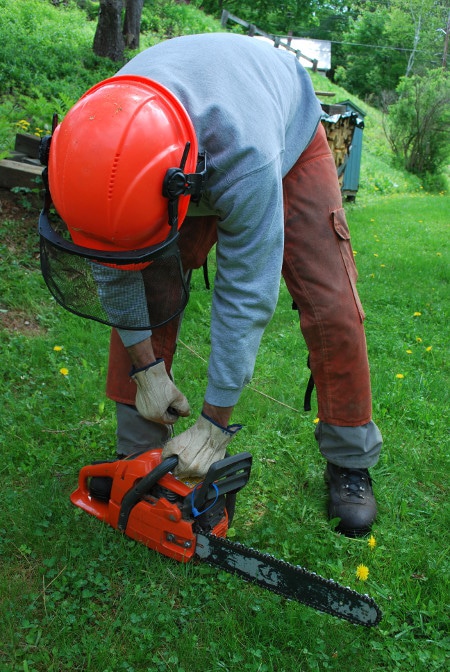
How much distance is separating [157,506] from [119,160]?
1.16 m

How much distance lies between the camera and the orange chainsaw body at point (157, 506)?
2.03 metres

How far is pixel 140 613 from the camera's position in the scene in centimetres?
195

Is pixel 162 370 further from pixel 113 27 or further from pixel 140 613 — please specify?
pixel 113 27

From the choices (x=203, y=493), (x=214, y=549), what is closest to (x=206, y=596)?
(x=214, y=549)

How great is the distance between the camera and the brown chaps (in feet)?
7.36

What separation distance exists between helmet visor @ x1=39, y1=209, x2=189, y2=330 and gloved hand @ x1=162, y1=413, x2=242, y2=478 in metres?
0.38

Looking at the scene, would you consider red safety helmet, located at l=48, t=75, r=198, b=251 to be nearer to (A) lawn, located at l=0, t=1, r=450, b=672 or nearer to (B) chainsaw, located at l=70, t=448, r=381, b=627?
(B) chainsaw, located at l=70, t=448, r=381, b=627

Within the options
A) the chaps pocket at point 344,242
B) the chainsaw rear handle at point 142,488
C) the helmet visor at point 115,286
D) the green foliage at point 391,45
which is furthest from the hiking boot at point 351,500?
the green foliage at point 391,45

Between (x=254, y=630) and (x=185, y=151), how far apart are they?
1443 millimetres

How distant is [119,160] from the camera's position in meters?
1.47

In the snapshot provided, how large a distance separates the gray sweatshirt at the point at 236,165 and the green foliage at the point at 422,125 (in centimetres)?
1924

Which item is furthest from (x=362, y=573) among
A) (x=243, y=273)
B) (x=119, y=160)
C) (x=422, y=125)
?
(x=422, y=125)

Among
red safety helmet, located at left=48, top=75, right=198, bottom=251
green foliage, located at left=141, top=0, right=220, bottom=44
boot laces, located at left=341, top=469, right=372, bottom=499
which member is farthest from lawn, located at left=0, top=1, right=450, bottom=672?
green foliage, located at left=141, top=0, right=220, bottom=44

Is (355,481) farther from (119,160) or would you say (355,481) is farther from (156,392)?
(119,160)
